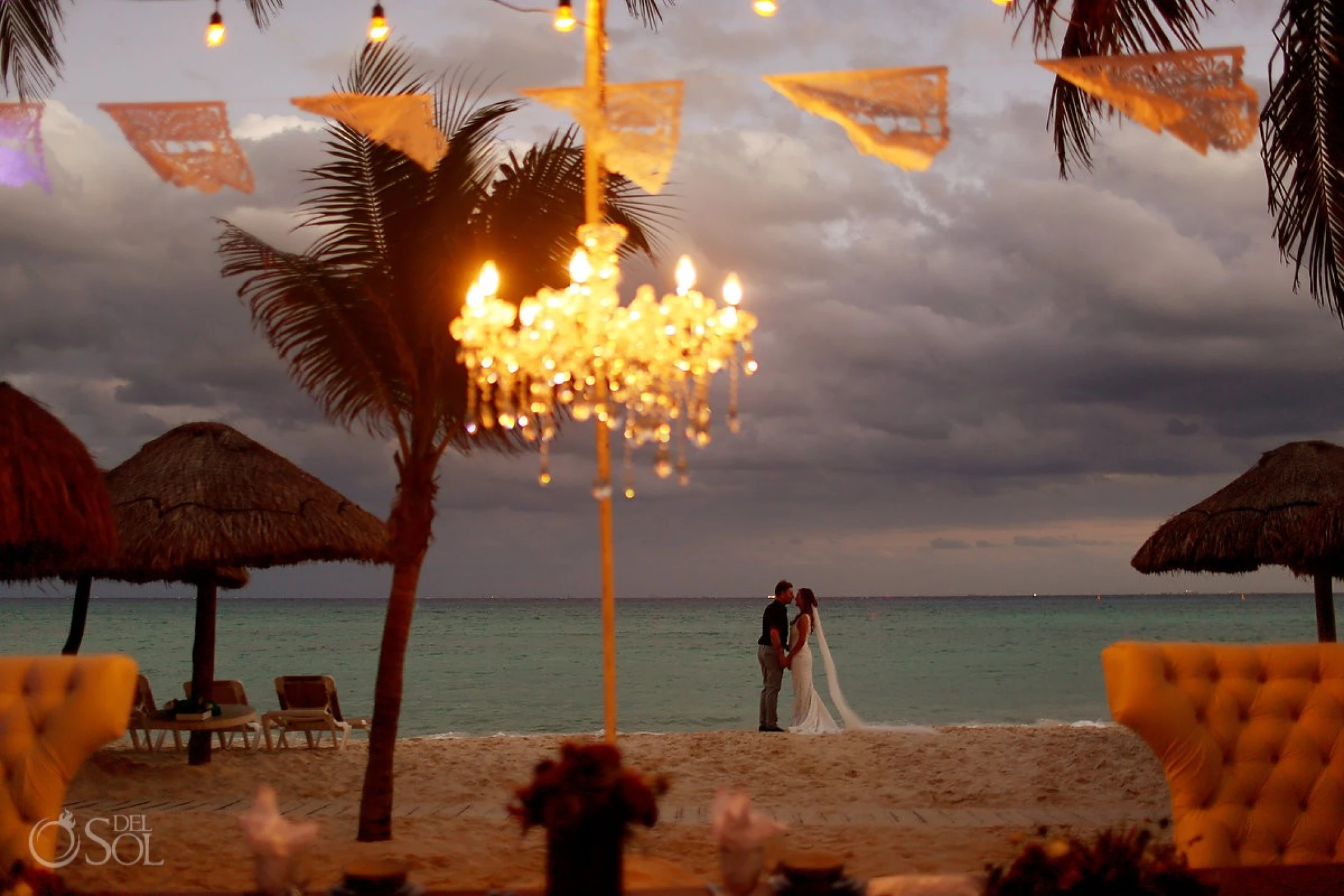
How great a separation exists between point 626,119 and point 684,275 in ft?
2.24

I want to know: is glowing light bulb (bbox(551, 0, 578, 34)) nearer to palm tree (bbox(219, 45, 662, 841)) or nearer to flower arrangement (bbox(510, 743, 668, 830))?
palm tree (bbox(219, 45, 662, 841))

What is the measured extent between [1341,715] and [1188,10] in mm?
4413

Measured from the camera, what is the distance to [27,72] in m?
7.23

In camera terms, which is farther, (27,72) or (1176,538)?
(1176,538)

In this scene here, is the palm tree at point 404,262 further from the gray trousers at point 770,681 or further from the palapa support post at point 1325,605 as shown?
the palapa support post at point 1325,605

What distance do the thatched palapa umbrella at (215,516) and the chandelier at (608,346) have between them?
5531 millimetres

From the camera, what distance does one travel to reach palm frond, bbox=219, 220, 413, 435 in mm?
6773

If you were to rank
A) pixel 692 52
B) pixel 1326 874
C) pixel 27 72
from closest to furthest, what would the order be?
pixel 1326 874 < pixel 692 52 < pixel 27 72

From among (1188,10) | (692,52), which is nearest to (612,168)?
(692,52)

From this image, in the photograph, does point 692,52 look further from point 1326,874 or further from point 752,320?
point 1326,874

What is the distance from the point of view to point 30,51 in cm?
723

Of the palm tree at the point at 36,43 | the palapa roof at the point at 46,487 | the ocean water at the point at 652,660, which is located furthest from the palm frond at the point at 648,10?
the ocean water at the point at 652,660

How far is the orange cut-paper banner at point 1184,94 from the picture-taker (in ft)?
14.8

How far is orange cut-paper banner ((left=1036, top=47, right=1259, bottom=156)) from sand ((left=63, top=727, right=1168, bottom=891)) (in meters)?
3.07
